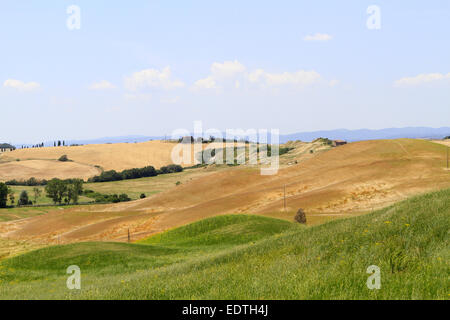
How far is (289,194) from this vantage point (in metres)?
68.0

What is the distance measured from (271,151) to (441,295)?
162655 millimetres

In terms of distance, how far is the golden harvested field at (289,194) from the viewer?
56656 millimetres

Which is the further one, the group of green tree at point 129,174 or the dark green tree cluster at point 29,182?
the group of green tree at point 129,174

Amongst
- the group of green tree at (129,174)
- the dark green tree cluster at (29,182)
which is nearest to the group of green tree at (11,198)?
the dark green tree cluster at (29,182)

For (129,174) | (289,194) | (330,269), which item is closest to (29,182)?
(129,174)

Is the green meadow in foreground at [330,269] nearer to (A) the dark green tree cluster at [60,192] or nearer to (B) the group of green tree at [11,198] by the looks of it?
(B) the group of green tree at [11,198]

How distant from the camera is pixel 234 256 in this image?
19.1 m

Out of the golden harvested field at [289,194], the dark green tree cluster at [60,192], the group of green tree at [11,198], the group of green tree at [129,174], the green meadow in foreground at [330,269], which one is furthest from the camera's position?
the group of green tree at [129,174]

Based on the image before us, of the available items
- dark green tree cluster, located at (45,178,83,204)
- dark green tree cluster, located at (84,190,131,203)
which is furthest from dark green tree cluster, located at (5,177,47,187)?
dark green tree cluster, located at (45,178,83,204)

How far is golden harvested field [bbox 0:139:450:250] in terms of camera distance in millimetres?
56656
